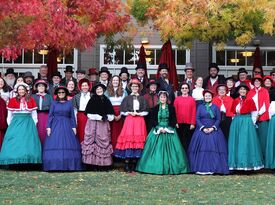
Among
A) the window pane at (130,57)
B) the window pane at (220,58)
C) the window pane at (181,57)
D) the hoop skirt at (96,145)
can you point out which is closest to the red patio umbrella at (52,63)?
the hoop skirt at (96,145)

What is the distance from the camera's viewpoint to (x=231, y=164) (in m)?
13.3

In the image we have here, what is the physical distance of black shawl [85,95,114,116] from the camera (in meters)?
13.6

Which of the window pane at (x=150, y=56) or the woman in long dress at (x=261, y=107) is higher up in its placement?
the window pane at (x=150, y=56)

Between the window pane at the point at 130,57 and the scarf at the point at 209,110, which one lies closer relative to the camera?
the scarf at the point at 209,110

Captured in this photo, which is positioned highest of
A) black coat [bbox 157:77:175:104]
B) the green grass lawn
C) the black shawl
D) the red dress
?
black coat [bbox 157:77:175:104]

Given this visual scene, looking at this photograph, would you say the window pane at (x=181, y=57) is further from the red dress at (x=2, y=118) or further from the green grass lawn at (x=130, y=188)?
the red dress at (x=2, y=118)

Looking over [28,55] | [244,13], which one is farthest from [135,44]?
[244,13]

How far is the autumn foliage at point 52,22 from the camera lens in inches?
449

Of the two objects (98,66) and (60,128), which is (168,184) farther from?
(98,66)

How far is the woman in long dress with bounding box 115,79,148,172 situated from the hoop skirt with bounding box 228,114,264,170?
1822 millimetres

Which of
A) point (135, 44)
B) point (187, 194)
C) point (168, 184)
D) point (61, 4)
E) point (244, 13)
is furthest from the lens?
point (135, 44)

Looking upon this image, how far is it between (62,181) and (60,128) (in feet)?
5.75

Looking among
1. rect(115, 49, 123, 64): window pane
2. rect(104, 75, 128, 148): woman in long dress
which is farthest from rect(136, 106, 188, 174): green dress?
rect(115, 49, 123, 64): window pane

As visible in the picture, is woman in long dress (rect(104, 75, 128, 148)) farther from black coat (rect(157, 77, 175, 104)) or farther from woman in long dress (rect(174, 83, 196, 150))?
woman in long dress (rect(174, 83, 196, 150))
